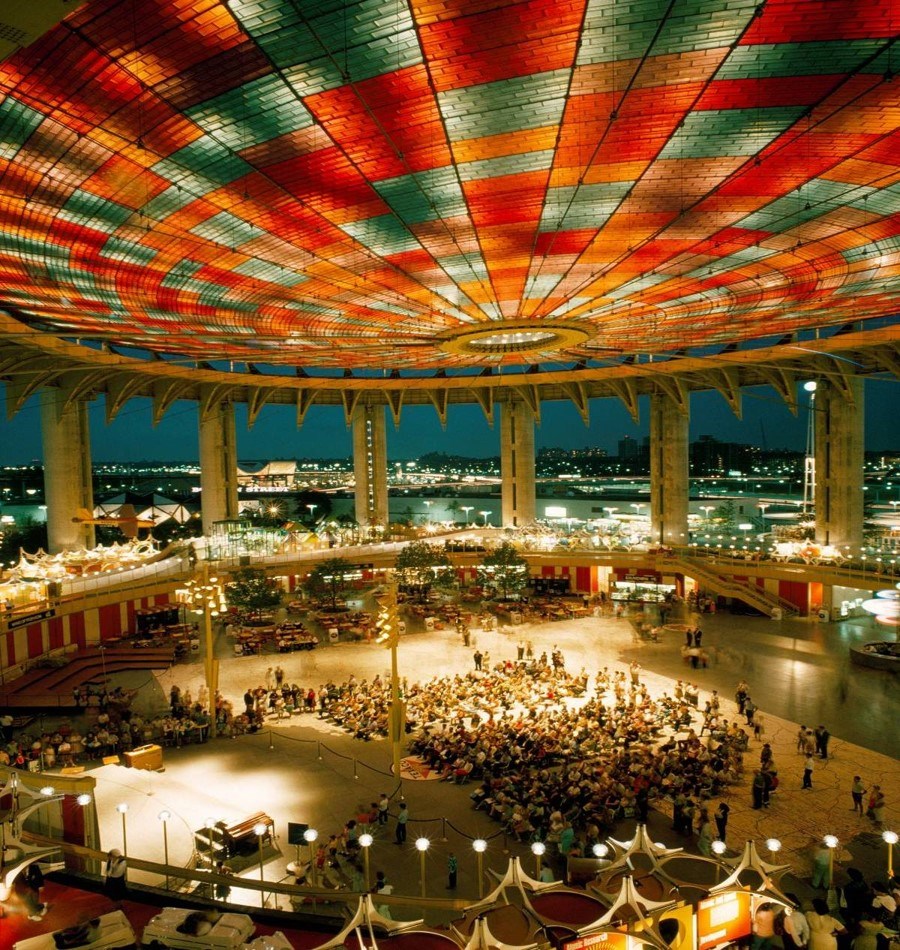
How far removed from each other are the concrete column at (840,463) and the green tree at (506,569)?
17.5 metres

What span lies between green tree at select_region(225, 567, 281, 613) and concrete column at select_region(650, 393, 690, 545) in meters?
26.4

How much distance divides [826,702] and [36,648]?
32369mm

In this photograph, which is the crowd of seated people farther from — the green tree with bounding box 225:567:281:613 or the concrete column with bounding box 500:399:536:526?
the concrete column with bounding box 500:399:536:526

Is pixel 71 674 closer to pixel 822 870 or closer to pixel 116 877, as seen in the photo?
pixel 116 877

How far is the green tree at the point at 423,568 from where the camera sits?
39.0 m

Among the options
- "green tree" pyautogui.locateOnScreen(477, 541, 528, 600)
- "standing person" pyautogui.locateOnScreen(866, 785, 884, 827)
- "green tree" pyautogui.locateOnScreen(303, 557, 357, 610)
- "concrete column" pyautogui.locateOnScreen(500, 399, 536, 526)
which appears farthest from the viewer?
"concrete column" pyautogui.locateOnScreen(500, 399, 536, 526)

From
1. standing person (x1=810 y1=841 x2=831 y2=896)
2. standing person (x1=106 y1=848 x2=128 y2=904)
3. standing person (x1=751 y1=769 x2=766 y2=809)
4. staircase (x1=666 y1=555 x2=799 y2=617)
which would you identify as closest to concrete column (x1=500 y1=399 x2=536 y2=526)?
staircase (x1=666 y1=555 x2=799 y2=617)

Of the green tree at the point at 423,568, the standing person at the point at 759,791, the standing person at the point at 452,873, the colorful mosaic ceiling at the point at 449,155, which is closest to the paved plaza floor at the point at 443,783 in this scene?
the standing person at the point at 452,873

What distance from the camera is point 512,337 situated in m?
20.7

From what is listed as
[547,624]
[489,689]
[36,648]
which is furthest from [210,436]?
[489,689]

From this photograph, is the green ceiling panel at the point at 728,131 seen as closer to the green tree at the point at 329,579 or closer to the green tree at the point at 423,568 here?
the green tree at the point at 423,568

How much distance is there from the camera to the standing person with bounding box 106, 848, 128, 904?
8.24 metres

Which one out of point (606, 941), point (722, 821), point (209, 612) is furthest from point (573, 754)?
point (209, 612)

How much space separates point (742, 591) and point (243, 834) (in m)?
31.2
